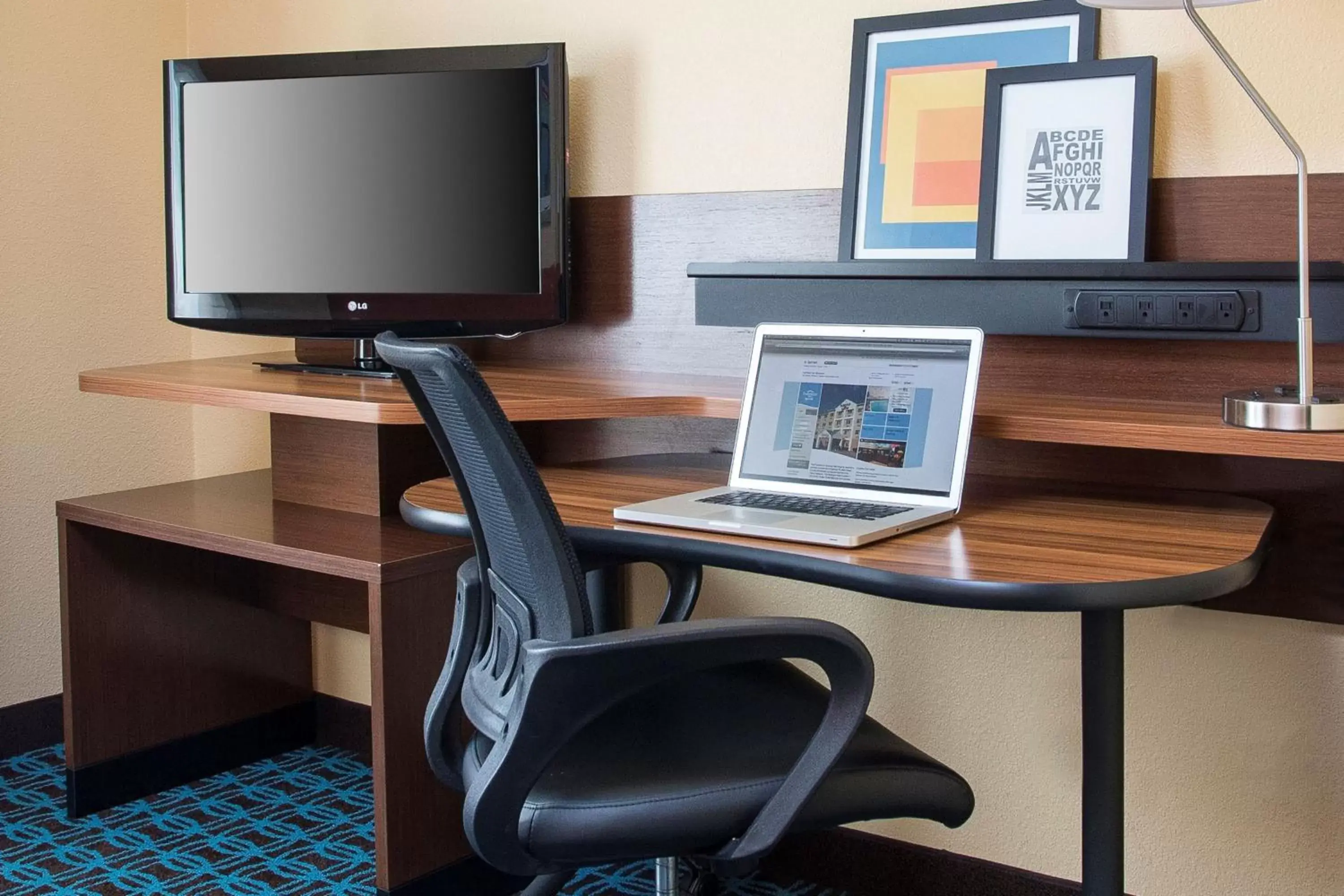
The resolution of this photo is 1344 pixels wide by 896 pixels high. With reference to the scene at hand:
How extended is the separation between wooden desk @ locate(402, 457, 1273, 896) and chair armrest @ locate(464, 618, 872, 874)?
0.08 m

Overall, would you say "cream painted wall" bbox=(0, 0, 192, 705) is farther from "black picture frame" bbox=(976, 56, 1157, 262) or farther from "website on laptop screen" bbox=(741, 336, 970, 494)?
"black picture frame" bbox=(976, 56, 1157, 262)

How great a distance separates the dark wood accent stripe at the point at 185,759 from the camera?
6.86 feet

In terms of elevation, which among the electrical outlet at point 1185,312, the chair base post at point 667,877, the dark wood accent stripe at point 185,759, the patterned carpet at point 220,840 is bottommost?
the patterned carpet at point 220,840

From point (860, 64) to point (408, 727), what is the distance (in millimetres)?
974

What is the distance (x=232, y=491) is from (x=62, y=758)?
0.58 m

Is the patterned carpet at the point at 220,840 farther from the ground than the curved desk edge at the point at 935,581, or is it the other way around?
the curved desk edge at the point at 935,581

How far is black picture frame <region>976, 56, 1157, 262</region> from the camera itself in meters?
1.50

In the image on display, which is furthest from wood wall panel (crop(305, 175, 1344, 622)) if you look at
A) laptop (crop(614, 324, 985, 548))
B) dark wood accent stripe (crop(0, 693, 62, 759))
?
dark wood accent stripe (crop(0, 693, 62, 759))

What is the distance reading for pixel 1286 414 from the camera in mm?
1278

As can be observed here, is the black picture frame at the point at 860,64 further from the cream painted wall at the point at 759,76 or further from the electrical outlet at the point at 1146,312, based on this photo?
the electrical outlet at the point at 1146,312

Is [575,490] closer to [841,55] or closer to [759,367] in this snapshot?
[759,367]

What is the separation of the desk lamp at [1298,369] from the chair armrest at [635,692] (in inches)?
18.6

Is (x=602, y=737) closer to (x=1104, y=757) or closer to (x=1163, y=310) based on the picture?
(x=1104, y=757)

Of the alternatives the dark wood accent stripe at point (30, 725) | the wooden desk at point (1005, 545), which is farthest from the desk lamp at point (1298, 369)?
the dark wood accent stripe at point (30, 725)
